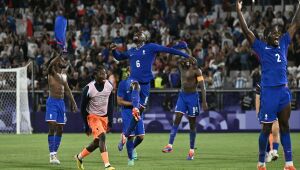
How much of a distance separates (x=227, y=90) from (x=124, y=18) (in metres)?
8.81

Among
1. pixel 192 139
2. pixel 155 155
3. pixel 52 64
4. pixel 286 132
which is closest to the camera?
pixel 286 132

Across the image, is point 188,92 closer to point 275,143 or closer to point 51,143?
point 275,143

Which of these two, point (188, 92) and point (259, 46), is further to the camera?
point (188, 92)

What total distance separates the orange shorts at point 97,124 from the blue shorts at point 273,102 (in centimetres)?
330

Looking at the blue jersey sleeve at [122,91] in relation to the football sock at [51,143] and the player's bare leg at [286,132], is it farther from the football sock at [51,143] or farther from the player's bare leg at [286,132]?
the player's bare leg at [286,132]

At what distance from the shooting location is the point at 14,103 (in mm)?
33000


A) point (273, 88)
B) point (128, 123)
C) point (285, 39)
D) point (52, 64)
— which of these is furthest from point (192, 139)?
point (285, 39)

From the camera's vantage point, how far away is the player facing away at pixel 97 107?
15219 mm

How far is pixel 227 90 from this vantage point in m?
32.8

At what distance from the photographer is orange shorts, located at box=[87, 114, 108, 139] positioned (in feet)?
49.8

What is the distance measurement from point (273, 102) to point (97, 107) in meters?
3.66

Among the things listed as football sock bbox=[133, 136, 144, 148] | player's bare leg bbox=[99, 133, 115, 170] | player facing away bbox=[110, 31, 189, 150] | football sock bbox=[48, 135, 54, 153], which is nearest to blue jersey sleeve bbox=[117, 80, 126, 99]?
player facing away bbox=[110, 31, 189, 150]

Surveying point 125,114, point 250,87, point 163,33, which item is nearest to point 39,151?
point 125,114

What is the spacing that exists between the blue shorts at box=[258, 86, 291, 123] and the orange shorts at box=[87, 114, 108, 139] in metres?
3.30
